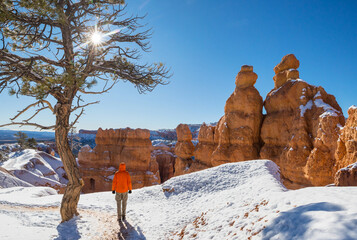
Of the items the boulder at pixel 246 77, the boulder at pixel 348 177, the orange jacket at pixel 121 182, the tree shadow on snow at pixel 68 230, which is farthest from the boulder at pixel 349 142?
the tree shadow on snow at pixel 68 230

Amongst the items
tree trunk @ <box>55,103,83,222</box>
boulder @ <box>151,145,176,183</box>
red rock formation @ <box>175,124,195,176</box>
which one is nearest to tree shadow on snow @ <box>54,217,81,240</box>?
tree trunk @ <box>55,103,83,222</box>

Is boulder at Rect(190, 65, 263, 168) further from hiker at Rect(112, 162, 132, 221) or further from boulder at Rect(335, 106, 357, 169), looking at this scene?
hiker at Rect(112, 162, 132, 221)

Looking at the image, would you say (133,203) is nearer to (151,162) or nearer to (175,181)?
(175,181)

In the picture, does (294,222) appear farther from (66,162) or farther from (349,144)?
(349,144)

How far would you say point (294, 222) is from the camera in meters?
3.65

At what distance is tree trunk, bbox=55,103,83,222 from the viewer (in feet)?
24.2

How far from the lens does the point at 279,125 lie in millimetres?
17797

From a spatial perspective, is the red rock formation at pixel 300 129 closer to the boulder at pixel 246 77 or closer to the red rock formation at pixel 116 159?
the boulder at pixel 246 77

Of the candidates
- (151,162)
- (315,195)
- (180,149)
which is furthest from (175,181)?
(151,162)

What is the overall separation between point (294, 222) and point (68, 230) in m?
6.74

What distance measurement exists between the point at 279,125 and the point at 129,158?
2172cm

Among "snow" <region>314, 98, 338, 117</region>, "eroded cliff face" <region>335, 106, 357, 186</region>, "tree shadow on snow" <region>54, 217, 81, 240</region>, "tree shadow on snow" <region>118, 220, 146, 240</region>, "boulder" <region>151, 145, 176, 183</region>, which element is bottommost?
"boulder" <region>151, 145, 176, 183</region>

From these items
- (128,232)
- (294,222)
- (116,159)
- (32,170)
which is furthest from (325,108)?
(32,170)

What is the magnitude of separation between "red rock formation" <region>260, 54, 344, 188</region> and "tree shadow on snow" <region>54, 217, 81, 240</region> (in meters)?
14.0
